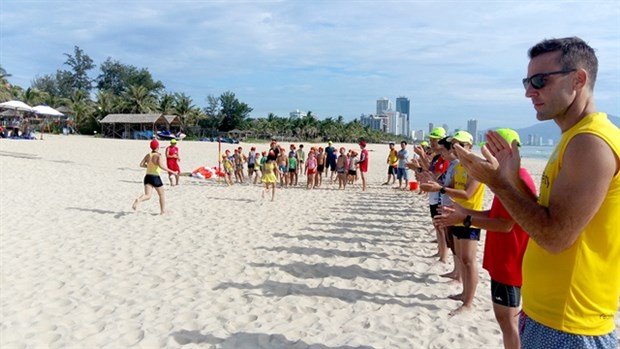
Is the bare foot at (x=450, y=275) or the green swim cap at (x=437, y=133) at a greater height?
the green swim cap at (x=437, y=133)

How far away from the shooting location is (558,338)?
156 cm

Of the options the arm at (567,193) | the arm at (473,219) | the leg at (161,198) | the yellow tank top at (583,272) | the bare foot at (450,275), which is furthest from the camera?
the leg at (161,198)

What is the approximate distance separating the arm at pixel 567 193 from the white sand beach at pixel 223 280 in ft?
8.26

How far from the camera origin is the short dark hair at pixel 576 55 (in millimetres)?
1469

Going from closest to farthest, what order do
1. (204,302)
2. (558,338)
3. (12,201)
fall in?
1. (558,338)
2. (204,302)
3. (12,201)

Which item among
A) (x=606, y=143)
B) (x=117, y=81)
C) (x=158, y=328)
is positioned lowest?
(x=158, y=328)

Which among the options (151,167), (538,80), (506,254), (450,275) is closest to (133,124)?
(151,167)

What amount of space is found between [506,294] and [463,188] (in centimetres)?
156

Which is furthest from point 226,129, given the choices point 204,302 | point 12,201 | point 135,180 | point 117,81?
point 204,302

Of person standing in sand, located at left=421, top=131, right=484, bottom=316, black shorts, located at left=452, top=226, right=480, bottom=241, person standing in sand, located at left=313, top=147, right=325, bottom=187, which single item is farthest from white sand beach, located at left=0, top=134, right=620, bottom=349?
person standing in sand, located at left=313, top=147, right=325, bottom=187

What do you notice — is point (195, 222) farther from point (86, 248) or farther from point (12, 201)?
point (12, 201)

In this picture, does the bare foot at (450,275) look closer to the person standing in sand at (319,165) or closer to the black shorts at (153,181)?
the black shorts at (153,181)

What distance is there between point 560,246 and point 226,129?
66775 mm

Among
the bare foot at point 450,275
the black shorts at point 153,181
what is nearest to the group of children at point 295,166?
the black shorts at point 153,181
